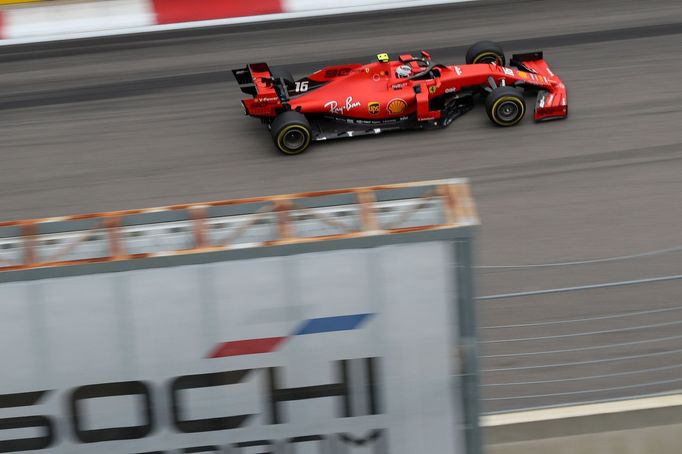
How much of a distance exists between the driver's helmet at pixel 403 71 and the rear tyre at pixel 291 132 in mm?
1226

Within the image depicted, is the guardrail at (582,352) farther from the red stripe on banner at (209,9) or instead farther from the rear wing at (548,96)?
the red stripe on banner at (209,9)

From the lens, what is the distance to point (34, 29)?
52.7ft

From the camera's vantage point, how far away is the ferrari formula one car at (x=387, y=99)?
1138cm

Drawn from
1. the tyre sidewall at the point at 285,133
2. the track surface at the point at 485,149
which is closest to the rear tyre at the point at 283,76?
the track surface at the point at 485,149

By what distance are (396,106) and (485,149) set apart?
1.17 meters

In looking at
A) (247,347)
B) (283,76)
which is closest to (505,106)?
(283,76)

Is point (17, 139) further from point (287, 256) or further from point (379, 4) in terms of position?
point (287, 256)

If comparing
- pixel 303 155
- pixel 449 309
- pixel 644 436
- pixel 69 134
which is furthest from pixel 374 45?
pixel 449 309

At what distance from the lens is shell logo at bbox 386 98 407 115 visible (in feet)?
37.3

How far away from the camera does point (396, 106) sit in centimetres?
1141

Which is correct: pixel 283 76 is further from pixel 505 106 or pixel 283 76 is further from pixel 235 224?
pixel 235 224

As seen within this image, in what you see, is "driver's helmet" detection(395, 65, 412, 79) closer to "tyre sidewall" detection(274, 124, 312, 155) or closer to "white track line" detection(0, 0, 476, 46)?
"tyre sidewall" detection(274, 124, 312, 155)

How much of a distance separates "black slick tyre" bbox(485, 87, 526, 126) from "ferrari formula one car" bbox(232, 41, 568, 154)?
0.04 feet

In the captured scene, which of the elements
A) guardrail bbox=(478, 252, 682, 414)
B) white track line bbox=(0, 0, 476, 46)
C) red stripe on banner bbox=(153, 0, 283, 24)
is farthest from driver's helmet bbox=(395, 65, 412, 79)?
red stripe on banner bbox=(153, 0, 283, 24)
